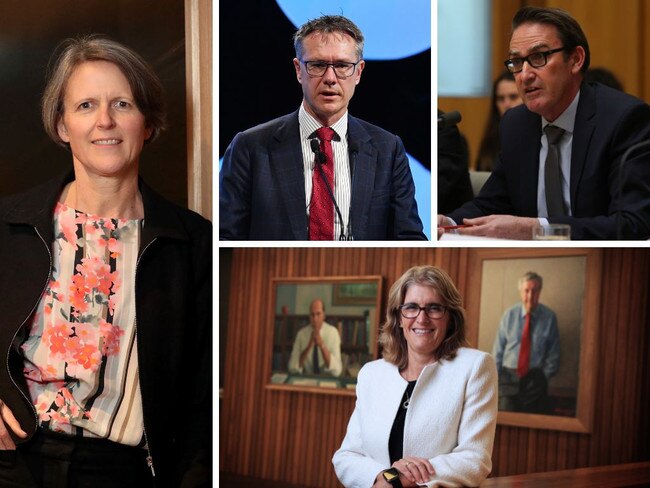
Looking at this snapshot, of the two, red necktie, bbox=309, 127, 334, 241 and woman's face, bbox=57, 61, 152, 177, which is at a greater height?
woman's face, bbox=57, 61, 152, 177

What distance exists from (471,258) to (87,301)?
3.65 ft

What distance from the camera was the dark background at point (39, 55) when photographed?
2.53 m

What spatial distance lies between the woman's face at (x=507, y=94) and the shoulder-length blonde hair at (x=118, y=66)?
99 cm

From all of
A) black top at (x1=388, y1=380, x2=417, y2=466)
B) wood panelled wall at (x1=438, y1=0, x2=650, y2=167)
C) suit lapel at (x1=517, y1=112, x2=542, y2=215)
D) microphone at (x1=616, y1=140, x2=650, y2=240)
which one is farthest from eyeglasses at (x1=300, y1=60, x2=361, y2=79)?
black top at (x1=388, y1=380, x2=417, y2=466)

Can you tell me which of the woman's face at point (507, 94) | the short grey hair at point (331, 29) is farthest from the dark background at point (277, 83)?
the woman's face at point (507, 94)

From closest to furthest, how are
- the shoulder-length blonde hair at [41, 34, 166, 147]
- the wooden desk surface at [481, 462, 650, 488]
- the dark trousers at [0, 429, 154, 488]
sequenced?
the dark trousers at [0, 429, 154, 488] → the shoulder-length blonde hair at [41, 34, 166, 147] → the wooden desk surface at [481, 462, 650, 488]

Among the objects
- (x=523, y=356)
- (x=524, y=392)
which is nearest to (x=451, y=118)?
(x=523, y=356)

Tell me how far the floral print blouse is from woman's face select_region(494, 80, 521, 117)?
112 cm

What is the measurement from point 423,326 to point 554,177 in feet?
1.94

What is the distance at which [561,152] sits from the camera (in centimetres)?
257

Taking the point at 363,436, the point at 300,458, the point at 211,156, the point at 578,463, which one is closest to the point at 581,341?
the point at 578,463

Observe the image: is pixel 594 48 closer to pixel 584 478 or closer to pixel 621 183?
pixel 621 183

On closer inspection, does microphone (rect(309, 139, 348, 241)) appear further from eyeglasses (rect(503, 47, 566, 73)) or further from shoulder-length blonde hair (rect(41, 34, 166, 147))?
eyeglasses (rect(503, 47, 566, 73))

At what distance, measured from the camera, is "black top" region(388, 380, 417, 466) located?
2529mm
